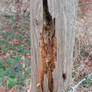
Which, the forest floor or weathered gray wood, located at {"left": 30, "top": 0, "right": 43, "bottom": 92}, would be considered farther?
A: the forest floor

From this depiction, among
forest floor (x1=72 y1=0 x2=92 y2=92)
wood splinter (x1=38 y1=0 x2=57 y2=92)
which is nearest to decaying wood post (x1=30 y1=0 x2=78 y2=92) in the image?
wood splinter (x1=38 y1=0 x2=57 y2=92)

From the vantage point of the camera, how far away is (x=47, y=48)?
0.91m

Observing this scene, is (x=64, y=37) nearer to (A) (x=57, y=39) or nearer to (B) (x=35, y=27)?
(A) (x=57, y=39)

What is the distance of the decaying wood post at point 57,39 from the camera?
2.76 feet

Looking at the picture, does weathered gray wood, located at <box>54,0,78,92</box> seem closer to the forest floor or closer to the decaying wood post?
the decaying wood post

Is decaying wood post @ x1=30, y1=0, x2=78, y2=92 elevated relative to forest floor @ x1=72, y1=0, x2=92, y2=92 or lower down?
elevated

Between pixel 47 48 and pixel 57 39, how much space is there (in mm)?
77

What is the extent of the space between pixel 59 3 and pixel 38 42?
23 cm

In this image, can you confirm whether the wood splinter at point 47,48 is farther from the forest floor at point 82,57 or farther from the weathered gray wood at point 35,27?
the forest floor at point 82,57

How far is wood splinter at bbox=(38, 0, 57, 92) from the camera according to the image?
2.83ft

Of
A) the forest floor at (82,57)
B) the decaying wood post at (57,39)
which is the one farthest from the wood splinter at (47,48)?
the forest floor at (82,57)

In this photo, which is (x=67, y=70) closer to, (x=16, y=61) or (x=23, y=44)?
(x=16, y=61)

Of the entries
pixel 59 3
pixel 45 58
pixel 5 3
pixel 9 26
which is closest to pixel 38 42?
pixel 45 58

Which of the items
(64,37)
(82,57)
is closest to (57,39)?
(64,37)
